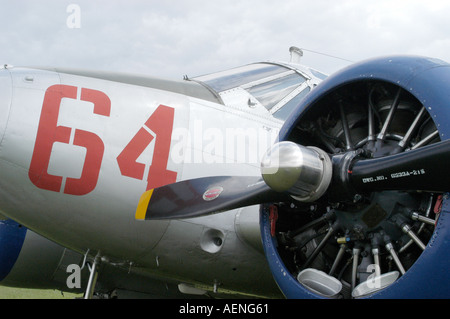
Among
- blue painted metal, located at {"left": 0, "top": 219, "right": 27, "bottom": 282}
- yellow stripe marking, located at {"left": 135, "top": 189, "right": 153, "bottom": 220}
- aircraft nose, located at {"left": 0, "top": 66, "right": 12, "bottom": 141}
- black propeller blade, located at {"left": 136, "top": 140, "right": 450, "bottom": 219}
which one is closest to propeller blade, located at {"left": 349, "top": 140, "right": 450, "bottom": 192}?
black propeller blade, located at {"left": 136, "top": 140, "right": 450, "bottom": 219}

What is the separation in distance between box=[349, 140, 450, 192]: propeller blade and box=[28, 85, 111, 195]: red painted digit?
2231 millimetres

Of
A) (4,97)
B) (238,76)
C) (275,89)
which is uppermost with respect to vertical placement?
(238,76)

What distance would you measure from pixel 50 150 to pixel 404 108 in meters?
2.87

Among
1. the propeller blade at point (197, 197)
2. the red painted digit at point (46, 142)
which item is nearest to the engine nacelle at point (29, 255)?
the red painted digit at point (46, 142)

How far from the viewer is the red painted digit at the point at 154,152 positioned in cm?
464

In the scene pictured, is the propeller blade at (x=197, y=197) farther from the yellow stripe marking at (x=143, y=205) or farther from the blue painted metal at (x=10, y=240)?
the blue painted metal at (x=10, y=240)

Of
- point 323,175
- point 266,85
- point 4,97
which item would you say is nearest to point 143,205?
point 4,97

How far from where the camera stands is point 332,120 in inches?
173

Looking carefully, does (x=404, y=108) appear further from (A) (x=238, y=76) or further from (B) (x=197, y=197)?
(A) (x=238, y=76)

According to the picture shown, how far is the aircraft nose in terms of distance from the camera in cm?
436

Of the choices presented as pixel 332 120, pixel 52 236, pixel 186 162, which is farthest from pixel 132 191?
pixel 332 120

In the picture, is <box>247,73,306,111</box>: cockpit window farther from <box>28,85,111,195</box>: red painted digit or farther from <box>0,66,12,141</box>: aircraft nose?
<box>0,66,12,141</box>: aircraft nose

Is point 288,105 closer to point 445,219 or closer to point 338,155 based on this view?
point 338,155

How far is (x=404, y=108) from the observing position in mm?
3928
